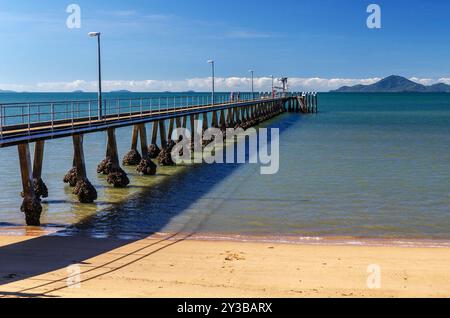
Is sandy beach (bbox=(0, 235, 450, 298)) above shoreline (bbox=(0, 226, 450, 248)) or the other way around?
above

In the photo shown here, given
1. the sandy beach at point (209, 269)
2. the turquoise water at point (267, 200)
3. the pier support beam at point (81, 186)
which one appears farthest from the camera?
the pier support beam at point (81, 186)

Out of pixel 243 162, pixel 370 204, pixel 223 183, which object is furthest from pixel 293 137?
pixel 370 204

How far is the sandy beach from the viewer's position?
9.39 meters

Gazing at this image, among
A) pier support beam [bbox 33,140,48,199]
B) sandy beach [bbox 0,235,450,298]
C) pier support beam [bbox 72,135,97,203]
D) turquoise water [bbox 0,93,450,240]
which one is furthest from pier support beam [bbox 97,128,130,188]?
sandy beach [bbox 0,235,450,298]

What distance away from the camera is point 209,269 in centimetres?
1069

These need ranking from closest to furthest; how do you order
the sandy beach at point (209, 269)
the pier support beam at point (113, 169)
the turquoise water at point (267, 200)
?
the sandy beach at point (209, 269), the turquoise water at point (267, 200), the pier support beam at point (113, 169)

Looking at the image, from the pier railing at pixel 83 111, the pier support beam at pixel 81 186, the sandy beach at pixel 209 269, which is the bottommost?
the sandy beach at pixel 209 269

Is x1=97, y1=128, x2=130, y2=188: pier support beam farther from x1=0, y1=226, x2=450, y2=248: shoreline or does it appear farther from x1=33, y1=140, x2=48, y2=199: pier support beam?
x1=0, y1=226, x2=450, y2=248: shoreline

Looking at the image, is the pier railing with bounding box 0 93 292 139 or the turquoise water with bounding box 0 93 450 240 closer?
the turquoise water with bounding box 0 93 450 240

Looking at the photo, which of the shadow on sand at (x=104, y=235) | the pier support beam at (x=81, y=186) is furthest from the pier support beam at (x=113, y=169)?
the pier support beam at (x=81, y=186)

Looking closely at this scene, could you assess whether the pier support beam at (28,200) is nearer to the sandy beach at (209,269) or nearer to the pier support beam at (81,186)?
the sandy beach at (209,269)

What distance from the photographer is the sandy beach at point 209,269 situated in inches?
370

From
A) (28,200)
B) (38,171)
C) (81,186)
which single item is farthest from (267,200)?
(28,200)

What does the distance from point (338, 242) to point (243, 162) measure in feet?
51.0
